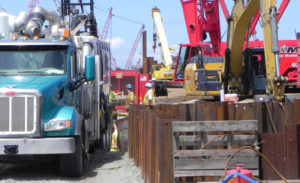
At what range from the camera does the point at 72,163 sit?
1025 centimetres

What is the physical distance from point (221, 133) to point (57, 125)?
3068 mm

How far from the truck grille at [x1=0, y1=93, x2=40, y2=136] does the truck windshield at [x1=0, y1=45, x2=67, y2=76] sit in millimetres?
1290

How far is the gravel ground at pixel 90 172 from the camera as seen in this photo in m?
10.2

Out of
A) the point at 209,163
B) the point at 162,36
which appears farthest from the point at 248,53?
the point at 162,36

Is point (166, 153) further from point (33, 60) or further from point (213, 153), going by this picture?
point (33, 60)

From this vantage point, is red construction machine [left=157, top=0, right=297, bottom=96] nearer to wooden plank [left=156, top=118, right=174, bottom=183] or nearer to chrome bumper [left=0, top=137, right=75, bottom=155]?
chrome bumper [left=0, top=137, right=75, bottom=155]

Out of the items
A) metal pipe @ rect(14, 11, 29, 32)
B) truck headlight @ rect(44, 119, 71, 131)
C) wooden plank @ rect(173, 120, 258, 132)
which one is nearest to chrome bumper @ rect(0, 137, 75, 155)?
truck headlight @ rect(44, 119, 71, 131)

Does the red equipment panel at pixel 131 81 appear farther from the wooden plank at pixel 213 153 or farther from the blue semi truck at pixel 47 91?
the wooden plank at pixel 213 153

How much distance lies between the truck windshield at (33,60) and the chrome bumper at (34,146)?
5.83 feet

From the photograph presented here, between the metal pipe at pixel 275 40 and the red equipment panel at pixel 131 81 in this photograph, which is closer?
the metal pipe at pixel 275 40

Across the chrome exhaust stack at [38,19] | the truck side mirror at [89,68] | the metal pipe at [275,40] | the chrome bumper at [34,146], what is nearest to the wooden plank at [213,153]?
the chrome bumper at [34,146]

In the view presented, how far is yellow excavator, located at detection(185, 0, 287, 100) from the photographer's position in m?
12.3

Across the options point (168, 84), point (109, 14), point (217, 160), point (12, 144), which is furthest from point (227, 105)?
point (109, 14)

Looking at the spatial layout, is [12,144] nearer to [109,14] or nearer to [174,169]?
[174,169]
